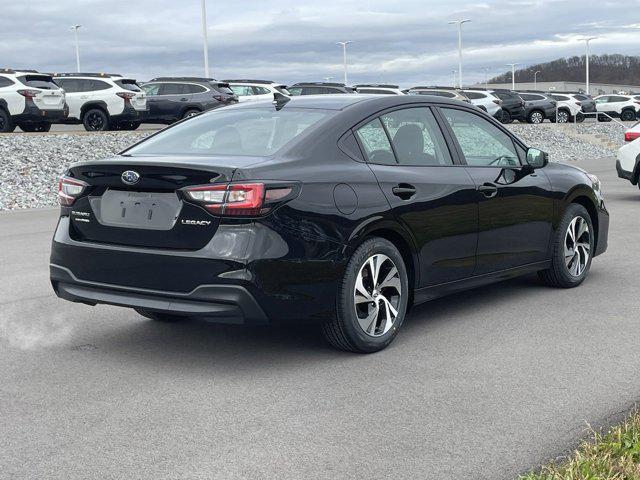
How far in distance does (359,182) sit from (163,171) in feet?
3.88

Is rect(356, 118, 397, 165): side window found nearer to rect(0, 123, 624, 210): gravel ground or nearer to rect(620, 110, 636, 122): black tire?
rect(0, 123, 624, 210): gravel ground

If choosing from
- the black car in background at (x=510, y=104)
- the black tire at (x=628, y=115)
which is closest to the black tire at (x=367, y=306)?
the black car in background at (x=510, y=104)

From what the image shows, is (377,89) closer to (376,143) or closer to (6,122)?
(6,122)

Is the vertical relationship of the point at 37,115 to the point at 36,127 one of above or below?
above

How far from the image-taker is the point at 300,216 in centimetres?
543

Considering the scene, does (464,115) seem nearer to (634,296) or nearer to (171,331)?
(634,296)

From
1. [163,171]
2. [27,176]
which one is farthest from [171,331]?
[27,176]

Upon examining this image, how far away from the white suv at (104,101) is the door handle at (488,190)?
77.0 ft

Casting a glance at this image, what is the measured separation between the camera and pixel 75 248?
582 centimetres

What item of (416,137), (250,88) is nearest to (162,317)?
(416,137)

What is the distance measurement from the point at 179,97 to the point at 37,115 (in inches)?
285

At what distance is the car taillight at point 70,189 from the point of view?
582 centimetres

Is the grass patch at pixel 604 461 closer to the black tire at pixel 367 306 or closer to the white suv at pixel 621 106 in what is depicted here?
the black tire at pixel 367 306

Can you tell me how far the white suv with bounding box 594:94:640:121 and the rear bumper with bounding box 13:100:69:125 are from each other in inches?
1634
